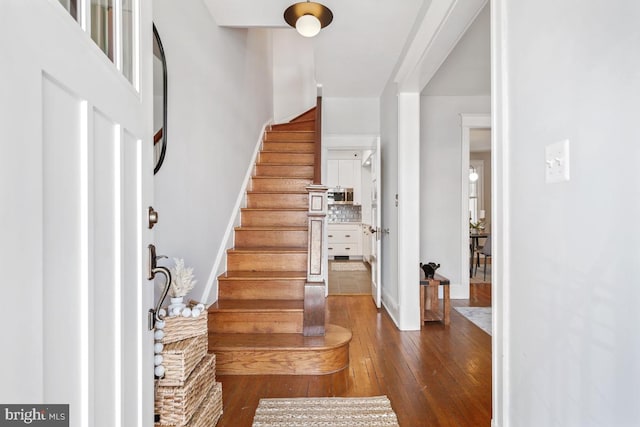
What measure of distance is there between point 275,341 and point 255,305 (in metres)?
0.36

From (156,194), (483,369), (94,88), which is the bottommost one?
(483,369)

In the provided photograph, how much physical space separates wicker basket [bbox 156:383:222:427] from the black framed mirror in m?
1.21

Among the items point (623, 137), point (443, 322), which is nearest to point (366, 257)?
point (443, 322)

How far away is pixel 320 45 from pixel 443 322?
2909mm

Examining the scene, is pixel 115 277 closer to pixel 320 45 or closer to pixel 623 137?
pixel 623 137

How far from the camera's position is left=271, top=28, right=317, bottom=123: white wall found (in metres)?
5.84

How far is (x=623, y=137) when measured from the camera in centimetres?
80

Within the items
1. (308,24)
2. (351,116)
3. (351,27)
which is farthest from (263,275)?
(351,116)

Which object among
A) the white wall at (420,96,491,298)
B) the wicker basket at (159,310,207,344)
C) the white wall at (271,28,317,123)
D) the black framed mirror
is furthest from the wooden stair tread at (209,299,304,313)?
the white wall at (271,28,317,123)

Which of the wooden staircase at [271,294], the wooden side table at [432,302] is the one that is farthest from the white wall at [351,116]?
the wooden side table at [432,302]

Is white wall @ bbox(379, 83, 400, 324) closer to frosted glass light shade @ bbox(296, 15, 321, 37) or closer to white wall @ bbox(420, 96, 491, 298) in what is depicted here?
white wall @ bbox(420, 96, 491, 298)

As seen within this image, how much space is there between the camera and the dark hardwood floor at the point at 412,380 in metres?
1.87

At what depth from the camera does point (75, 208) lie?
2.14 feet

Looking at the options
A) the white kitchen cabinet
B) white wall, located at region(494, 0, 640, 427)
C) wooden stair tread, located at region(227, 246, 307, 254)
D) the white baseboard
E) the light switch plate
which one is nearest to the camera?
white wall, located at region(494, 0, 640, 427)
